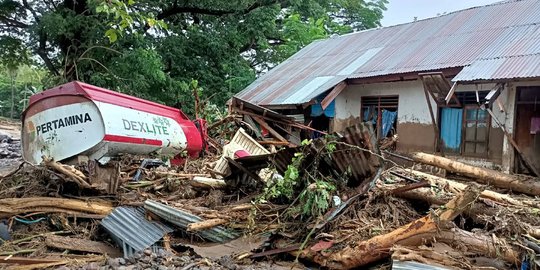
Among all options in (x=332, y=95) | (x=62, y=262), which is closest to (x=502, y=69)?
(x=332, y=95)

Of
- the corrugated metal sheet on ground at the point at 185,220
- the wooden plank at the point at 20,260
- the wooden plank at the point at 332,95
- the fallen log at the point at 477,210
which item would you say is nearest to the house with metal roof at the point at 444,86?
the wooden plank at the point at 332,95

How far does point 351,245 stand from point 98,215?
360 centimetres

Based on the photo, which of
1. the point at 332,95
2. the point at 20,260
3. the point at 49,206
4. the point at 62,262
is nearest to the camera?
the point at 20,260

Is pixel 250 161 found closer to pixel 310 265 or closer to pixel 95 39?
pixel 310 265

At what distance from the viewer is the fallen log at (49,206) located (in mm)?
5996

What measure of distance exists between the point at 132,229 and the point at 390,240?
3310 millimetres

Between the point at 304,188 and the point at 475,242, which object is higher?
the point at 304,188

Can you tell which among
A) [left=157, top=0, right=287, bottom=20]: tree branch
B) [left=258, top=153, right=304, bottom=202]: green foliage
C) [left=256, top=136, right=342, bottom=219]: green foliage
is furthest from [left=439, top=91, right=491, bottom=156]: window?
[left=157, top=0, right=287, bottom=20]: tree branch

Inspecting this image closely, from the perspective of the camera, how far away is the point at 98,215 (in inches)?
245

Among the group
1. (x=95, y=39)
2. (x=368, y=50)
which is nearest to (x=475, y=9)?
(x=368, y=50)

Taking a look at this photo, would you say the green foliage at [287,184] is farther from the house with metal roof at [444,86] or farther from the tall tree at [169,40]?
the tall tree at [169,40]

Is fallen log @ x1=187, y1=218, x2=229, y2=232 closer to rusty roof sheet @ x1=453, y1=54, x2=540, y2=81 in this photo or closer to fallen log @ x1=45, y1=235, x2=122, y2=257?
fallen log @ x1=45, y1=235, x2=122, y2=257

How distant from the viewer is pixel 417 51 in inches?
467

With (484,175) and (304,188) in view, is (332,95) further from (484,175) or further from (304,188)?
(304,188)
